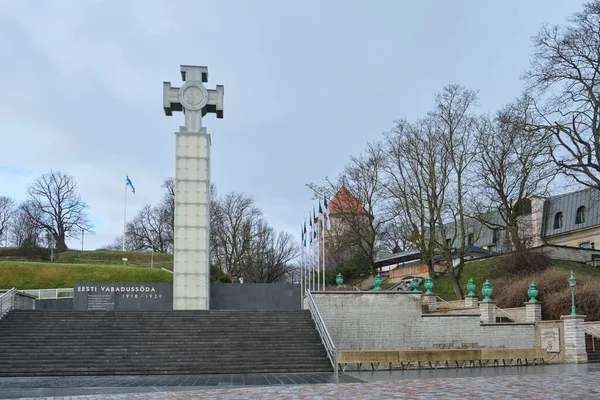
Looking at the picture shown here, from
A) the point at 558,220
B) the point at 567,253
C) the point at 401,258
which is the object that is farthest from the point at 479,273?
the point at 558,220

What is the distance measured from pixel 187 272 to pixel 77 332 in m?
8.78

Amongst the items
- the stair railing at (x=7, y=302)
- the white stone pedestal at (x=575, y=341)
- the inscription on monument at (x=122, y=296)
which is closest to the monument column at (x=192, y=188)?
the inscription on monument at (x=122, y=296)

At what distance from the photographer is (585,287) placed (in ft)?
92.0

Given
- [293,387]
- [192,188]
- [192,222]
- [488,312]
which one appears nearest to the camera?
[293,387]

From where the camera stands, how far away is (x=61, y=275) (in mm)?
44469

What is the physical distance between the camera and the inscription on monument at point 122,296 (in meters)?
32.5

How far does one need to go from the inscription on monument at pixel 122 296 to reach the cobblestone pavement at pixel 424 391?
1946 cm

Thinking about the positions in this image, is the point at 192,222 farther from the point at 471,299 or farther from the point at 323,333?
the point at 471,299

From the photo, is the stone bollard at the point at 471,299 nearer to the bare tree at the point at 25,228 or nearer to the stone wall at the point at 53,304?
the stone wall at the point at 53,304

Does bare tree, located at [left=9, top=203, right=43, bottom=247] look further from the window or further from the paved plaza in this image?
the paved plaza

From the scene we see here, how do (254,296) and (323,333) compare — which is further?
(254,296)

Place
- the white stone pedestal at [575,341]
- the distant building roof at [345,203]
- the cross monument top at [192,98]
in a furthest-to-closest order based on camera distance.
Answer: the distant building roof at [345,203]
the cross monument top at [192,98]
the white stone pedestal at [575,341]

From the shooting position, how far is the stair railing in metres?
24.0

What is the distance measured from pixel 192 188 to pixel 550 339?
18221 mm
